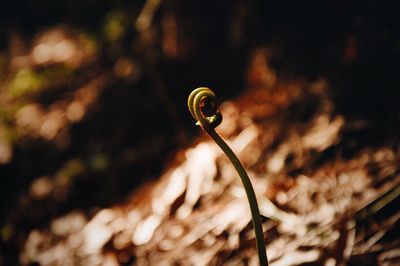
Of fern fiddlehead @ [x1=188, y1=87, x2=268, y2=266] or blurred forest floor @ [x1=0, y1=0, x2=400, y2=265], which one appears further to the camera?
blurred forest floor @ [x1=0, y1=0, x2=400, y2=265]

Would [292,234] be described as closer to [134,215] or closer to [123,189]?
[134,215]

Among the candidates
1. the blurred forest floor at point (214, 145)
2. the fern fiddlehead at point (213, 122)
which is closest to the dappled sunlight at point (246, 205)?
the blurred forest floor at point (214, 145)

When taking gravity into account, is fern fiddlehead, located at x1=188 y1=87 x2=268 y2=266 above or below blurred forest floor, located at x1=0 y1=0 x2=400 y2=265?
below

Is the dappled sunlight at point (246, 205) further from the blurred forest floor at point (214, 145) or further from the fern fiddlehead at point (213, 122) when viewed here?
the fern fiddlehead at point (213, 122)

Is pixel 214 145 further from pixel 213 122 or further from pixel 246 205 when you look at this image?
pixel 213 122

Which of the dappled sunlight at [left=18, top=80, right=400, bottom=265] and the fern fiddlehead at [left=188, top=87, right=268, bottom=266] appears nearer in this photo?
the fern fiddlehead at [left=188, top=87, right=268, bottom=266]

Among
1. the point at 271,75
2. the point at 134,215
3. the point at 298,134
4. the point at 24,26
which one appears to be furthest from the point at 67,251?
the point at 24,26

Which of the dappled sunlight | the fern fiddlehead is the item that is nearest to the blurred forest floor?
the dappled sunlight

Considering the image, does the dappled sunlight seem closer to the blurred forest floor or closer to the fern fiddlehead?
the blurred forest floor

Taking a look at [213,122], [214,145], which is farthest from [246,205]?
[213,122]
